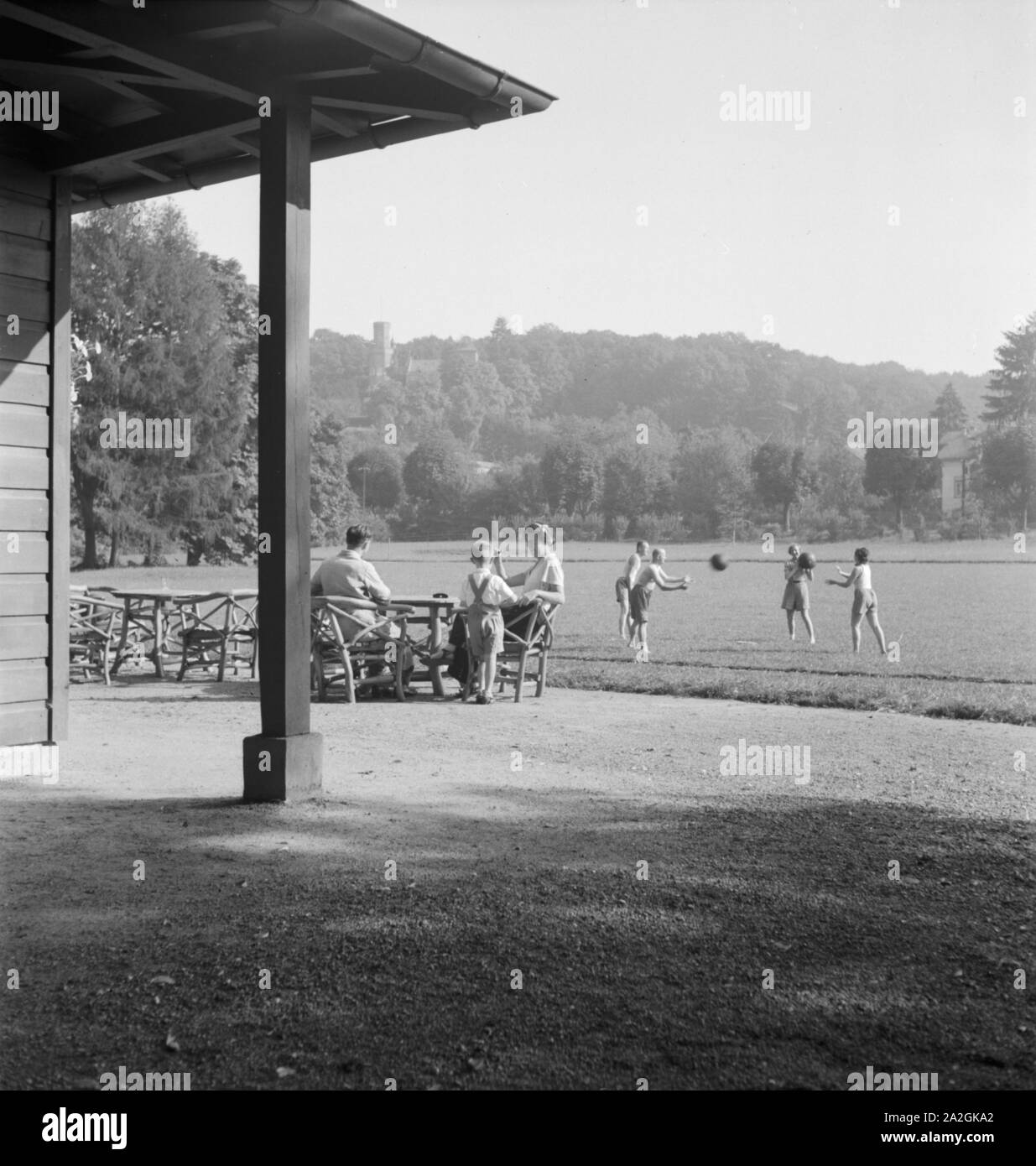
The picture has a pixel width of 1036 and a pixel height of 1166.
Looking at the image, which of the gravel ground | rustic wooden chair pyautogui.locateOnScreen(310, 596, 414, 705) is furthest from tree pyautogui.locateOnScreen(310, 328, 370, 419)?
the gravel ground

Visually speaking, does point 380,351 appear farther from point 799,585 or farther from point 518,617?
point 518,617

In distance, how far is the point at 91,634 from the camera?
40.4 feet

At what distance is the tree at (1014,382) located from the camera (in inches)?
3157

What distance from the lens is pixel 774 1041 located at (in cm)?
357

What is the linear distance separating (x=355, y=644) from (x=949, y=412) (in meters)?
90.4

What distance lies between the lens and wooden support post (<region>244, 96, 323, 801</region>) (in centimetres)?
645

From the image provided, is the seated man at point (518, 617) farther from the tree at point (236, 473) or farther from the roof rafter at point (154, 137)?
the tree at point (236, 473)

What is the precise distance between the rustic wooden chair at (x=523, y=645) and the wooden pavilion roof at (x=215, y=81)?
Answer: 4943 millimetres

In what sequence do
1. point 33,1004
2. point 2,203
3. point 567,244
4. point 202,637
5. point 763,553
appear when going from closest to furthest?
1. point 33,1004
2. point 2,203
3. point 202,637
4. point 763,553
5. point 567,244

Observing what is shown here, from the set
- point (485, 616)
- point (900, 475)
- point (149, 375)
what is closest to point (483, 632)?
point (485, 616)

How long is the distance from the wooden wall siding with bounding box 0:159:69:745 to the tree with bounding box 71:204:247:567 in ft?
141
